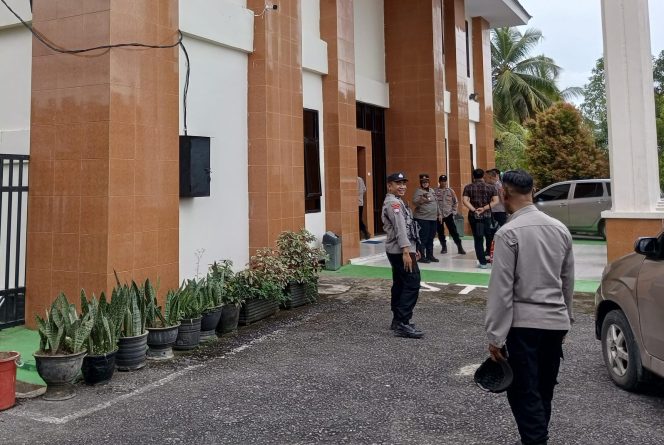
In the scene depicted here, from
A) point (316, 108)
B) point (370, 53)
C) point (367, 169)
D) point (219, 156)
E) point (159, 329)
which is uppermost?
point (370, 53)

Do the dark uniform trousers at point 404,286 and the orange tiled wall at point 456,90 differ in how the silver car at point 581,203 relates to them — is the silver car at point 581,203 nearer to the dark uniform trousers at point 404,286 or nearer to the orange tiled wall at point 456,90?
the orange tiled wall at point 456,90

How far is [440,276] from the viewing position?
10625 mm

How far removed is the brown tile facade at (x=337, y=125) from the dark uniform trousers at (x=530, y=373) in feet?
27.7

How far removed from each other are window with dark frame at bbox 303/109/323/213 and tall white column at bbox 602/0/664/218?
209 inches

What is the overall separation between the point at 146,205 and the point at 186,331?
1702 mm

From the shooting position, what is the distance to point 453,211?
12938 millimetres

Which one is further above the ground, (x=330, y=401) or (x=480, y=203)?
(x=480, y=203)

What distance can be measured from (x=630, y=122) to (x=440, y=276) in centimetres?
411

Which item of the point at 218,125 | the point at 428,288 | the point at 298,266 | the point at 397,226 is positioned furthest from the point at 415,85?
the point at 397,226

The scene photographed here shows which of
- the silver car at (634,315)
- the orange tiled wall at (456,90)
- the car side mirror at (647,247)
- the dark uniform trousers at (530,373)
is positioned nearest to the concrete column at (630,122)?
the silver car at (634,315)

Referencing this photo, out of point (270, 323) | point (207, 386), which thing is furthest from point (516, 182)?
point (270, 323)

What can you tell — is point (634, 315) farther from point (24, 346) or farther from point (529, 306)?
point (24, 346)

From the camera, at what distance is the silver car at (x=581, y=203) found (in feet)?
50.8

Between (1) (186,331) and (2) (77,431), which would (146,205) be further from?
(2) (77,431)
